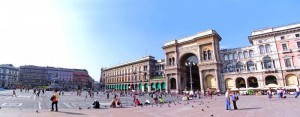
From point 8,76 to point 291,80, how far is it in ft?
430

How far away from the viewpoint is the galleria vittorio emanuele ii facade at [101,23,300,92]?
42.4 metres

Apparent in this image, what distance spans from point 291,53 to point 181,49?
2741 cm

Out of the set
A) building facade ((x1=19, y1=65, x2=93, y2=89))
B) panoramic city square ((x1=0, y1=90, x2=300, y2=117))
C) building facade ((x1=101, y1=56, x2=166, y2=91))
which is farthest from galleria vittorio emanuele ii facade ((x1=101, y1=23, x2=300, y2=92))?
building facade ((x1=19, y1=65, x2=93, y2=89))

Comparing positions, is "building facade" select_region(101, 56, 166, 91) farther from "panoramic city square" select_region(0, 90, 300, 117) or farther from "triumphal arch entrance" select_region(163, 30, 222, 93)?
"panoramic city square" select_region(0, 90, 300, 117)

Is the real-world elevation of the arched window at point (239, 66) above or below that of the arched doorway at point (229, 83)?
above

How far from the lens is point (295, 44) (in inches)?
1658

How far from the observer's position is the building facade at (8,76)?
10650cm

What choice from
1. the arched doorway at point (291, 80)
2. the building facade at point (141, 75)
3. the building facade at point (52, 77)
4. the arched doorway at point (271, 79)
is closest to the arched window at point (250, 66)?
the arched doorway at point (271, 79)

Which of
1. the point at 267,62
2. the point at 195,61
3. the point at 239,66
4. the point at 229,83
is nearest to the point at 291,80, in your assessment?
the point at 267,62

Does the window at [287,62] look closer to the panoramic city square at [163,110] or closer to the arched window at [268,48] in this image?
the arched window at [268,48]

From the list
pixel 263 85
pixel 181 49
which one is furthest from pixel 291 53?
pixel 181 49

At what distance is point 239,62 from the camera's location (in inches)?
2242

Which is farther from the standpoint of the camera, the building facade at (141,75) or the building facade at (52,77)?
the building facade at (52,77)

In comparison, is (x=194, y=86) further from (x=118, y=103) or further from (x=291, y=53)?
(x=118, y=103)
